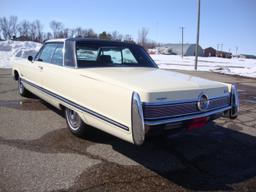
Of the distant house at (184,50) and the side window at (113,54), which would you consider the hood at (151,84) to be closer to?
the side window at (113,54)

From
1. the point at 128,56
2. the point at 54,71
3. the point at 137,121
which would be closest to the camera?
the point at 137,121

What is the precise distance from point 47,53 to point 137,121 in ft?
11.1

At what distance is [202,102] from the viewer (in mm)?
3465

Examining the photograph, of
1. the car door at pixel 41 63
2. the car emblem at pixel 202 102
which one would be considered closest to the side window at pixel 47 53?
the car door at pixel 41 63

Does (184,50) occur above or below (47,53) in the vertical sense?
above

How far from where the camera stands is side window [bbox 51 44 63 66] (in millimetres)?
4719

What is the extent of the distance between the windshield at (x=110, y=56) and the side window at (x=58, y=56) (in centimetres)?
48

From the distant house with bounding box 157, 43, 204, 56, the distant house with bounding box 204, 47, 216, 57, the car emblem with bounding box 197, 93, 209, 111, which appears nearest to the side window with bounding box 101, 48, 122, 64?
the car emblem with bounding box 197, 93, 209, 111

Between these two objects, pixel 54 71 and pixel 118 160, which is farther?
pixel 54 71

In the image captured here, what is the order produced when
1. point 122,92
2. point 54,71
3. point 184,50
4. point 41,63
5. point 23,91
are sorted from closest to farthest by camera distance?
point 122,92 < point 54,71 < point 41,63 < point 23,91 < point 184,50

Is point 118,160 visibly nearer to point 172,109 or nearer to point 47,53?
point 172,109

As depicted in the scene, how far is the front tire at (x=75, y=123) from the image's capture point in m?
4.11

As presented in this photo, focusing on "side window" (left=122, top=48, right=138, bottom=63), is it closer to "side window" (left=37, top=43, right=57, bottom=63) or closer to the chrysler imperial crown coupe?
the chrysler imperial crown coupe

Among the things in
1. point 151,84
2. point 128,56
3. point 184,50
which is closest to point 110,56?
point 128,56
